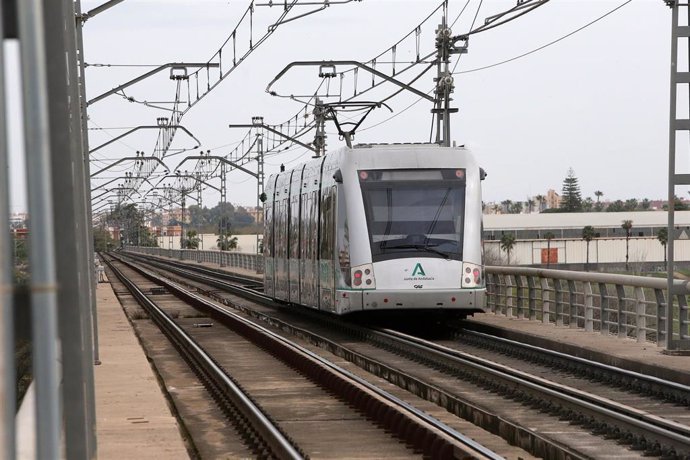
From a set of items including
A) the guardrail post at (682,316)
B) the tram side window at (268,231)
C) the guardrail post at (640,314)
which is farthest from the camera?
the tram side window at (268,231)

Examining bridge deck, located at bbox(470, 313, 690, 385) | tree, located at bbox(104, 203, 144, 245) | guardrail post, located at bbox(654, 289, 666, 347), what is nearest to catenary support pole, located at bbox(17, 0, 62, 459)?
bridge deck, located at bbox(470, 313, 690, 385)

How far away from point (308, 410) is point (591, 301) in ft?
29.5

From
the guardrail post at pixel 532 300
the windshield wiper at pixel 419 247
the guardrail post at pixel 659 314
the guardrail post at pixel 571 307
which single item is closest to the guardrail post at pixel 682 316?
the guardrail post at pixel 659 314

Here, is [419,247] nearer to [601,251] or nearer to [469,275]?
[469,275]

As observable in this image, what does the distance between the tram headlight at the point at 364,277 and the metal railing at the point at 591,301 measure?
3.41m

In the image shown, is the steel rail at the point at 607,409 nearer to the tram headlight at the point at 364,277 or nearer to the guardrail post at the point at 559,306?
the tram headlight at the point at 364,277

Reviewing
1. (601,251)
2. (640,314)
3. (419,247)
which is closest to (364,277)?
(419,247)

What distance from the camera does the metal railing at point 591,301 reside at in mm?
18844

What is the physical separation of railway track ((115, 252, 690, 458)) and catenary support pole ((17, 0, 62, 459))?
6.58 metres

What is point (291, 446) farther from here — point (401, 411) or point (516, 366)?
point (516, 366)

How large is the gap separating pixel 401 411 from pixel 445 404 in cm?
203

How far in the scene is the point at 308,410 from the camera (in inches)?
583

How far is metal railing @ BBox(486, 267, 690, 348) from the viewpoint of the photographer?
18.8 metres

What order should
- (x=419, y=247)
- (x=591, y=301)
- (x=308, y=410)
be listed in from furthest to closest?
(x=419, y=247) → (x=591, y=301) → (x=308, y=410)
